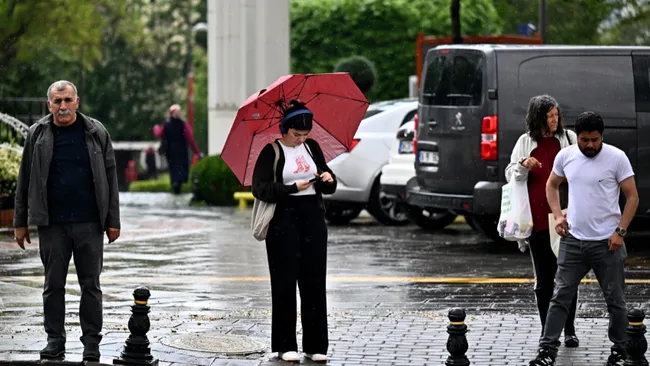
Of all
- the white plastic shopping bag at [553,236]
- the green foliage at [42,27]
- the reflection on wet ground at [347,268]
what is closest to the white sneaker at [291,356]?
the white plastic shopping bag at [553,236]

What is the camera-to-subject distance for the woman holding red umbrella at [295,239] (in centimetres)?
927

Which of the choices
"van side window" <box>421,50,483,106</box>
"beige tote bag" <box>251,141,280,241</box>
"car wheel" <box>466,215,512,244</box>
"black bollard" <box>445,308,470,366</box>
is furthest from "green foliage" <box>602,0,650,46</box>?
"black bollard" <box>445,308,470,366</box>

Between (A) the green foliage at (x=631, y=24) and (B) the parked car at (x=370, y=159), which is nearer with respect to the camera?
(B) the parked car at (x=370, y=159)

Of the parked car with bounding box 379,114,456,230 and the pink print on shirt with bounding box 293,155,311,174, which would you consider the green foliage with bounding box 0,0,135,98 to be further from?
the pink print on shirt with bounding box 293,155,311,174

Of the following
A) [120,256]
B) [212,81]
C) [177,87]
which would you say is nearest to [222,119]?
[212,81]

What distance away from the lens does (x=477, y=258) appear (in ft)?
51.2

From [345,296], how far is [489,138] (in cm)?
366

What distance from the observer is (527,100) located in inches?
603

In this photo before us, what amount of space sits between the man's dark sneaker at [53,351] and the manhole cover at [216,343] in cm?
83

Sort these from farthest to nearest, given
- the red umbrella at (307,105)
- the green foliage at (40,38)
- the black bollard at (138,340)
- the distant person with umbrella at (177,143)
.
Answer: the distant person with umbrella at (177,143), the green foliage at (40,38), the red umbrella at (307,105), the black bollard at (138,340)

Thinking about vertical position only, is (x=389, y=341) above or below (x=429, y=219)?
above

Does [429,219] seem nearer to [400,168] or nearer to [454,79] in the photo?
[400,168]

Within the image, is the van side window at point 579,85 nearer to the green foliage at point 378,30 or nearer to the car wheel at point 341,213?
the car wheel at point 341,213

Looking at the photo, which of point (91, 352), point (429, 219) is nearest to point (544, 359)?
point (91, 352)
